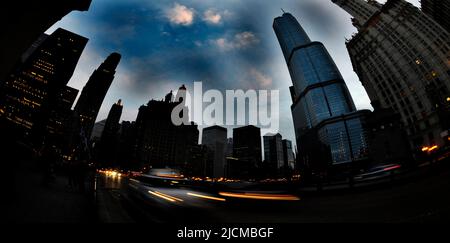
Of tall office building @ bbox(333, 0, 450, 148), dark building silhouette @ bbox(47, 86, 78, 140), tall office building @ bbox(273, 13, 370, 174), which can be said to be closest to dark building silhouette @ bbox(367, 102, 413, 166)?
tall office building @ bbox(333, 0, 450, 148)

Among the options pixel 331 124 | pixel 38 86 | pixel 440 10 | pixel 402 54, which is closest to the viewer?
pixel 402 54

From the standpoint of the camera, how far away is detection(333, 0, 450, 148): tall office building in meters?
47.0

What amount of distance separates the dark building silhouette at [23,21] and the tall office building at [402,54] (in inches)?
2078

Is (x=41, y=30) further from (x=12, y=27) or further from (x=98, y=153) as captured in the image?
(x=98, y=153)

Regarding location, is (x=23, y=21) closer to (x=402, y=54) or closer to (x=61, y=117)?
(x=402, y=54)

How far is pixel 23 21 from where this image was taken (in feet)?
22.1

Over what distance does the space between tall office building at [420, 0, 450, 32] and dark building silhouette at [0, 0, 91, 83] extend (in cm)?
9544

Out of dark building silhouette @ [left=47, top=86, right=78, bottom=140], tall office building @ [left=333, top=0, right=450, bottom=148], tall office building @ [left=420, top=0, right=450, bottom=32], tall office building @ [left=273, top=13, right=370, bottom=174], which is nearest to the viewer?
tall office building @ [left=333, top=0, right=450, bottom=148]

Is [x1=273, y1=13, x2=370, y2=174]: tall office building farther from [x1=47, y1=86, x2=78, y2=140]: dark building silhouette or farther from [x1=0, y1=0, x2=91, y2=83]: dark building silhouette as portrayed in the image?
[x1=47, y1=86, x2=78, y2=140]: dark building silhouette

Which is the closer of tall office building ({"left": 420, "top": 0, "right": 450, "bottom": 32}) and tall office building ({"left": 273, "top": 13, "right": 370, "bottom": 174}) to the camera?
tall office building ({"left": 420, "top": 0, "right": 450, "bottom": 32})

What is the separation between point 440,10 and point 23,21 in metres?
101

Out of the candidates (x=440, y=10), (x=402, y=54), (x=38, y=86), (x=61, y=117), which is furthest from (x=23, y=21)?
(x=61, y=117)

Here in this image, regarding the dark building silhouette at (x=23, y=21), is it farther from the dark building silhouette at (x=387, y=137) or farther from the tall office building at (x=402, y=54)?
the tall office building at (x=402, y=54)

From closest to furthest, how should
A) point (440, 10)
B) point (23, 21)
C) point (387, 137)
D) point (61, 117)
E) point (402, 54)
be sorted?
point (23, 21)
point (387, 137)
point (402, 54)
point (440, 10)
point (61, 117)
